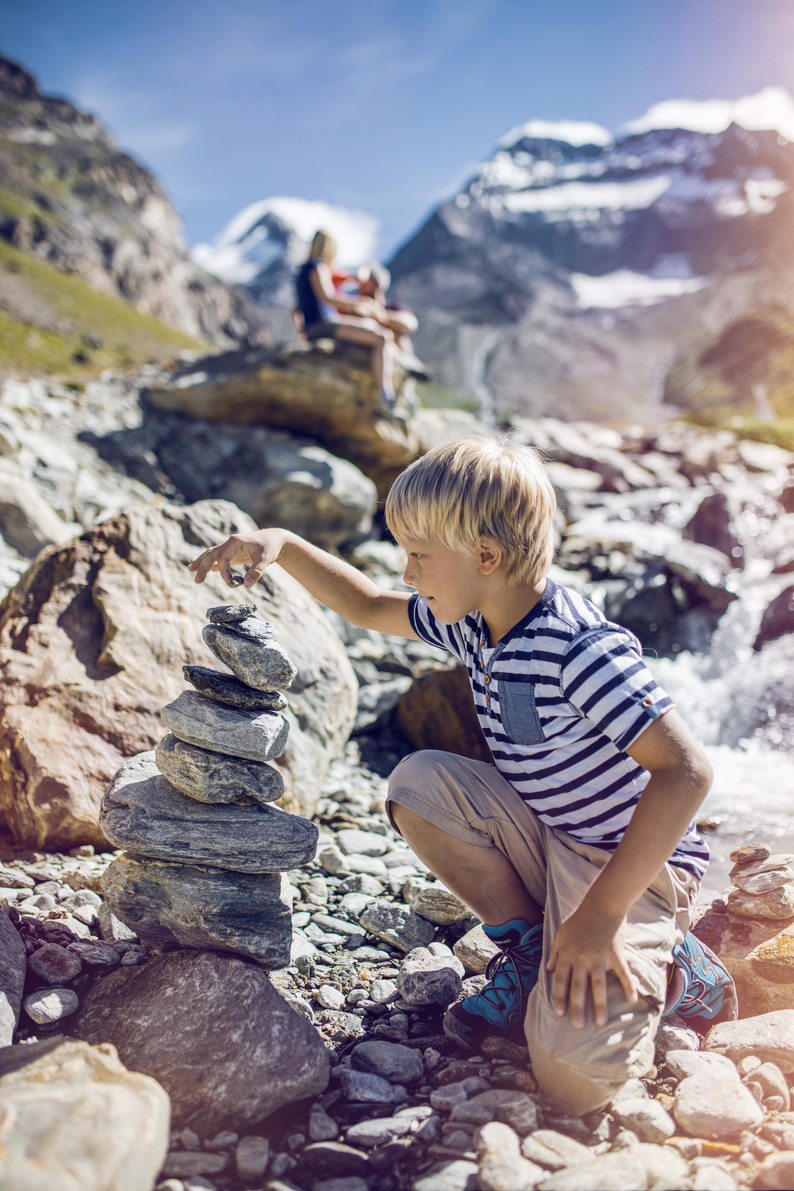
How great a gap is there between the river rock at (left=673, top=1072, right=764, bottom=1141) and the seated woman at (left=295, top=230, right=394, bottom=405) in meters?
10.1

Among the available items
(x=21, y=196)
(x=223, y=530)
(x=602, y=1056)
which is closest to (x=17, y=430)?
(x=223, y=530)

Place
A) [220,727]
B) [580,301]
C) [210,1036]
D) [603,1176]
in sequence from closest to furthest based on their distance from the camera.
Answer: [603,1176] < [210,1036] < [220,727] < [580,301]

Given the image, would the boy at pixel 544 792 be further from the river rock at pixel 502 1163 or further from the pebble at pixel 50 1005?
the pebble at pixel 50 1005

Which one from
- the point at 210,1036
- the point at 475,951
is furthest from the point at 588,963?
the point at 210,1036

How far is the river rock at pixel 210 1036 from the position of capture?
2.37 meters

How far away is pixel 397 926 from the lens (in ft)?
11.5

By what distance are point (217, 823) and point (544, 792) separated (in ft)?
4.29

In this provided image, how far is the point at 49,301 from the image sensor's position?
2623 inches

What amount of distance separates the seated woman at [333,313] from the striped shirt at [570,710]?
9163 millimetres

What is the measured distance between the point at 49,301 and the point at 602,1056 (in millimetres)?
77067

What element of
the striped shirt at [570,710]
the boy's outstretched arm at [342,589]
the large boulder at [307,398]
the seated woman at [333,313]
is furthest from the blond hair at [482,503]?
the seated woman at [333,313]

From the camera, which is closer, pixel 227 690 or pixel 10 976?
pixel 10 976

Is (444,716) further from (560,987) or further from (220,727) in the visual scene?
(560,987)

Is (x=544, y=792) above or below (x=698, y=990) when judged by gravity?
above
